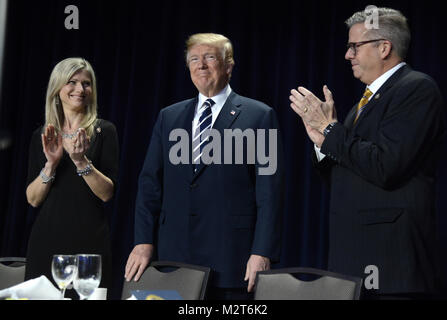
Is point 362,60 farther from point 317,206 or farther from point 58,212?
point 317,206

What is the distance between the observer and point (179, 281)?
2.31m

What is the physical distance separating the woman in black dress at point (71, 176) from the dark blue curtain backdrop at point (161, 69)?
1698mm

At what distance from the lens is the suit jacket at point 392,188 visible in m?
2.17

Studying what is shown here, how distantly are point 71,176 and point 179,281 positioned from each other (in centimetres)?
93

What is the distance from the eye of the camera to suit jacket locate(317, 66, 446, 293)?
217 cm

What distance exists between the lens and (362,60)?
8.05ft

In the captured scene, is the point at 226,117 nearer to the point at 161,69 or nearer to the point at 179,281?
the point at 179,281

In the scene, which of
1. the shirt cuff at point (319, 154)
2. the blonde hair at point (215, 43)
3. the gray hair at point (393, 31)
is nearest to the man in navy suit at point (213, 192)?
the blonde hair at point (215, 43)

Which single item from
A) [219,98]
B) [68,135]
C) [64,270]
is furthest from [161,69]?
[64,270]

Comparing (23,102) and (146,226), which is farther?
(23,102)

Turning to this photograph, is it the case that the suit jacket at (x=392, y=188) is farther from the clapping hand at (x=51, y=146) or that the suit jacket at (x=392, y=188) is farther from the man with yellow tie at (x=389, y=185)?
the clapping hand at (x=51, y=146)

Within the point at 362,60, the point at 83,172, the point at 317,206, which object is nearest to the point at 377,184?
the point at 362,60

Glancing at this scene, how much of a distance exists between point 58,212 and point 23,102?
7.55ft

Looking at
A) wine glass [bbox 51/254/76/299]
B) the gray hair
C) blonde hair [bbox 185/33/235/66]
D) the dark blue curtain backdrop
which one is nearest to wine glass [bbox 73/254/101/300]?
wine glass [bbox 51/254/76/299]
